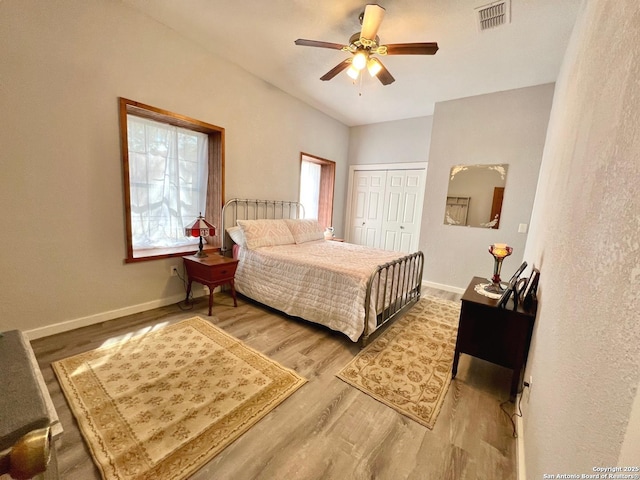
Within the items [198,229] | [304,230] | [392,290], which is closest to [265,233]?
[304,230]

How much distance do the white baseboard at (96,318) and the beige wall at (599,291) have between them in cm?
328

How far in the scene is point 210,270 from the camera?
107 inches

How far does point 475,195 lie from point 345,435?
3544mm

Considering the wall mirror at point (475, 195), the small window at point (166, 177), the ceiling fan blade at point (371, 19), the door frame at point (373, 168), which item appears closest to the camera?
the ceiling fan blade at point (371, 19)

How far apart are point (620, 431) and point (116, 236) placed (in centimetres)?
329

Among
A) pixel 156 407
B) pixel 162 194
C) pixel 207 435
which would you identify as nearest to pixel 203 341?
pixel 156 407

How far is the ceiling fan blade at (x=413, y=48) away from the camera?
2.01 metres

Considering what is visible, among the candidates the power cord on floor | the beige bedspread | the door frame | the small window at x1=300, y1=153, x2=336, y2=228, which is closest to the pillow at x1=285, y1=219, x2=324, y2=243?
the beige bedspread

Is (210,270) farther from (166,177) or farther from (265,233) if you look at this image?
(166,177)

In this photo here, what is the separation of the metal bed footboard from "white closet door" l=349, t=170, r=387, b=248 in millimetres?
2065

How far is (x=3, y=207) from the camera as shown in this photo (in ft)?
6.36

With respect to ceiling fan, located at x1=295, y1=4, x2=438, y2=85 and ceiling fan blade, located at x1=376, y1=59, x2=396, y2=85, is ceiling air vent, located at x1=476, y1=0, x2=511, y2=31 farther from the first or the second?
ceiling fan blade, located at x1=376, y1=59, x2=396, y2=85

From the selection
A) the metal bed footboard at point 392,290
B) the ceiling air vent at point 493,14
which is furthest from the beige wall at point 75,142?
the ceiling air vent at point 493,14

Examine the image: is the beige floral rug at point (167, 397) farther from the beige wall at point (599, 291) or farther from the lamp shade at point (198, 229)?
the beige wall at point (599, 291)
